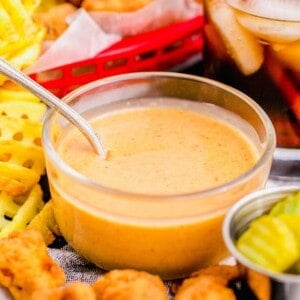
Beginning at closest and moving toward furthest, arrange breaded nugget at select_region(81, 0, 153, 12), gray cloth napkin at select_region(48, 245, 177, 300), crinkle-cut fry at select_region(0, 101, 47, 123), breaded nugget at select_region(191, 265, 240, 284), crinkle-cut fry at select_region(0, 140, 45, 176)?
breaded nugget at select_region(191, 265, 240, 284)
gray cloth napkin at select_region(48, 245, 177, 300)
crinkle-cut fry at select_region(0, 140, 45, 176)
crinkle-cut fry at select_region(0, 101, 47, 123)
breaded nugget at select_region(81, 0, 153, 12)

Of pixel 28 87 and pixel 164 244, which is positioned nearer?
pixel 164 244

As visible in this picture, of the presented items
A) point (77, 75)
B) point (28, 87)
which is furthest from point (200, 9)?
point (28, 87)

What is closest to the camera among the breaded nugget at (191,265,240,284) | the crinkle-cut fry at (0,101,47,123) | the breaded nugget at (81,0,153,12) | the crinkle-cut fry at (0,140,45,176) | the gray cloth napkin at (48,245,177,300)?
the breaded nugget at (191,265,240,284)

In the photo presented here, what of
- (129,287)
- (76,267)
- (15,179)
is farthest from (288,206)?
(15,179)

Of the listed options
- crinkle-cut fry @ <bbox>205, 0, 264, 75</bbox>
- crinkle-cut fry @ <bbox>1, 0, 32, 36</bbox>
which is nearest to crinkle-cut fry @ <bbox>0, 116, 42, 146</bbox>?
crinkle-cut fry @ <bbox>1, 0, 32, 36</bbox>

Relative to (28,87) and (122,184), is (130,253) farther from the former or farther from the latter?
(28,87)

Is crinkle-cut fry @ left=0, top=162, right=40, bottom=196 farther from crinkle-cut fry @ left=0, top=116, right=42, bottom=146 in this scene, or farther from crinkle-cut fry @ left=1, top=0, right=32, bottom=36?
crinkle-cut fry @ left=1, top=0, right=32, bottom=36
